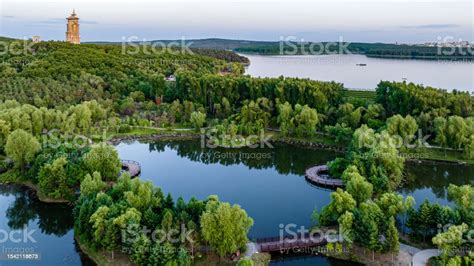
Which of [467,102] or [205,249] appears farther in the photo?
[467,102]

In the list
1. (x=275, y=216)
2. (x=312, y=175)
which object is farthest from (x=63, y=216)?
(x=312, y=175)

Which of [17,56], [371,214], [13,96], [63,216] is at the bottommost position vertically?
[63,216]

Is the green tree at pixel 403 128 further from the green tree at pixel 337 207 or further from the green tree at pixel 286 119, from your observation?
the green tree at pixel 337 207

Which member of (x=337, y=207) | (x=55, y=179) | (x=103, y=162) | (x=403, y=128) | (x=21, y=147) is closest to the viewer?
(x=337, y=207)

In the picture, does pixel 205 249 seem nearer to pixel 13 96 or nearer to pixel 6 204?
pixel 6 204

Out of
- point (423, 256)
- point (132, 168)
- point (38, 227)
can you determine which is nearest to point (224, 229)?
point (423, 256)

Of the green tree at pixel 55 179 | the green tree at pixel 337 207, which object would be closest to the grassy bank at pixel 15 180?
the green tree at pixel 55 179

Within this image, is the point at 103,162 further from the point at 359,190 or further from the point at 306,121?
the point at 306,121
